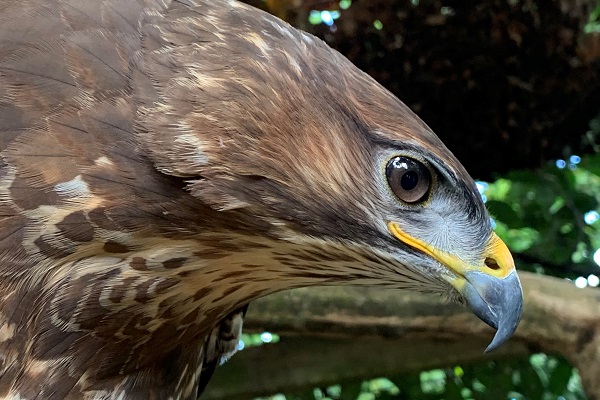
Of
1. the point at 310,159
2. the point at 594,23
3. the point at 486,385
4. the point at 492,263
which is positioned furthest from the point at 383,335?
the point at 594,23

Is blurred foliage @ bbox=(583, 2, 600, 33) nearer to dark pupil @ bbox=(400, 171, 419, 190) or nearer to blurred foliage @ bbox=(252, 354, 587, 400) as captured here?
blurred foliage @ bbox=(252, 354, 587, 400)

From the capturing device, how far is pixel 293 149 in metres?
0.90

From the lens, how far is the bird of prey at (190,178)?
2.94 ft

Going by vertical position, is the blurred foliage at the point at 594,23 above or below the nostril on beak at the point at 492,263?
above

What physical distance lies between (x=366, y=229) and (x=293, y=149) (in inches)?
5.0

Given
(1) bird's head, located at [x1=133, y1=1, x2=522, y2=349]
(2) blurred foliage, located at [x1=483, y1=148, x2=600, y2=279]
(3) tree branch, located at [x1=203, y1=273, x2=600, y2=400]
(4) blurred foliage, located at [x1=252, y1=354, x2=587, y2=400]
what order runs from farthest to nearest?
(2) blurred foliage, located at [x1=483, y1=148, x2=600, y2=279], (4) blurred foliage, located at [x1=252, y1=354, x2=587, y2=400], (3) tree branch, located at [x1=203, y1=273, x2=600, y2=400], (1) bird's head, located at [x1=133, y1=1, x2=522, y2=349]

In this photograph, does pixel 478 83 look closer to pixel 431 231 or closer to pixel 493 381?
pixel 493 381

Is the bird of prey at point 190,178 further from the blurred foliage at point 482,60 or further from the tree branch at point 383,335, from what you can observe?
the blurred foliage at point 482,60

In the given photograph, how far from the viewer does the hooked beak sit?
958 millimetres

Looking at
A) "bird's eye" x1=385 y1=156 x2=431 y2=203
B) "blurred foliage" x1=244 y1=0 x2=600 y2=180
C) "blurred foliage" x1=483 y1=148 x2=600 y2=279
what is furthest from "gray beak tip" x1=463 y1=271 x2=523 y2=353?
"blurred foliage" x1=483 y1=148 x2=600 y2=279

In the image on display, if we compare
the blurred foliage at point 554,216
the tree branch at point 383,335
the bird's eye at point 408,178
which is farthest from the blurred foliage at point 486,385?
the bird's eye at point 408,178

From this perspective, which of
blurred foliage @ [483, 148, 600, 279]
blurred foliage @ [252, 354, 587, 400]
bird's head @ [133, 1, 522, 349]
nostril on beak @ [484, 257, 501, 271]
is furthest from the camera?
blurred foliage @ [483, 148, 600, 279]

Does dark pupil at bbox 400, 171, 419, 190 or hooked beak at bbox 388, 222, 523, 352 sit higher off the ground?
dark pupil at bbox 400, 171, 419, 190

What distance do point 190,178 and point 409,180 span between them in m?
0.26
